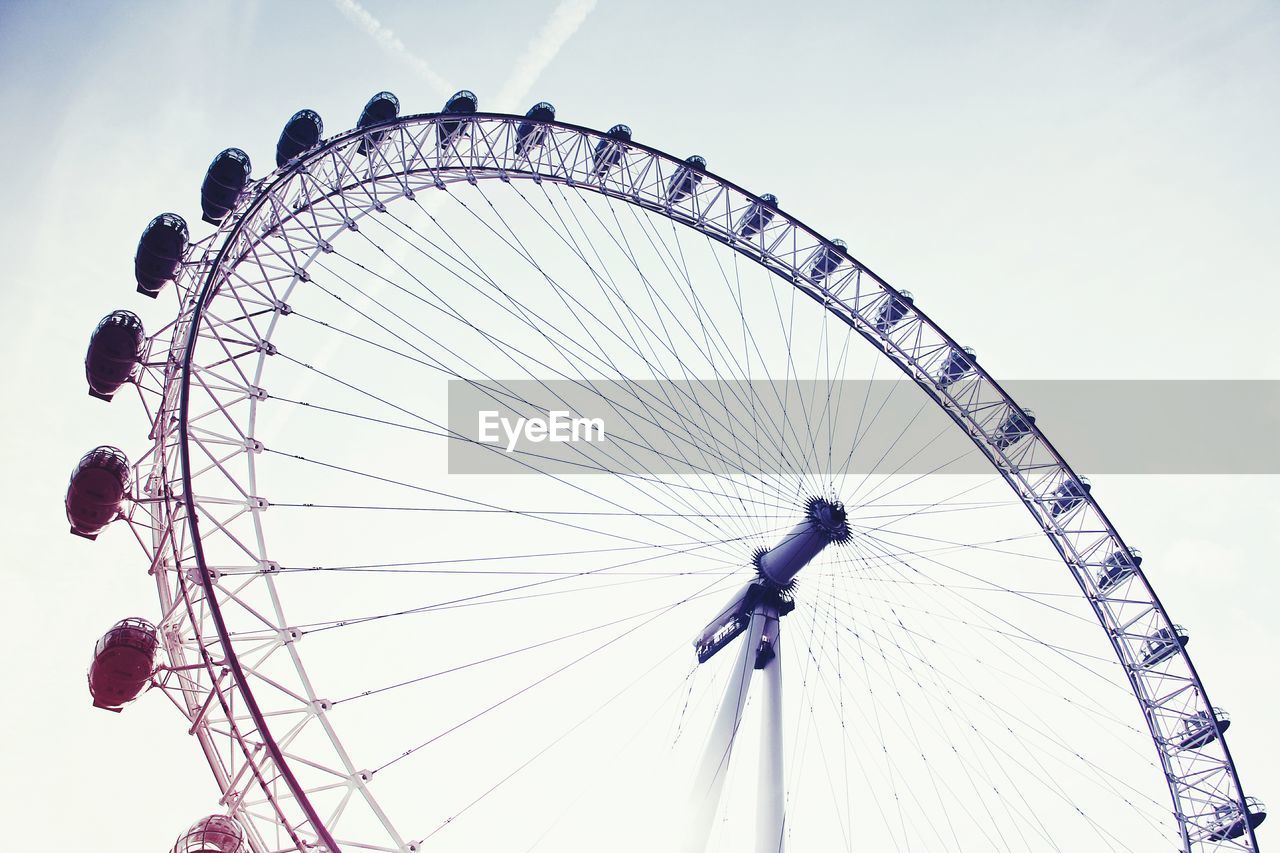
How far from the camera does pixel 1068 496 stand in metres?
24.1

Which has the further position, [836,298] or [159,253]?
[836,298]

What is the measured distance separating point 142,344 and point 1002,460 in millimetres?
23289

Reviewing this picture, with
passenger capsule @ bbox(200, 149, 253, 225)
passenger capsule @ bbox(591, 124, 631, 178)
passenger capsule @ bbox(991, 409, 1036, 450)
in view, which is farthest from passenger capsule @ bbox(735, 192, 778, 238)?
passenger capsule @ bbox(200, 149, 253, 225)

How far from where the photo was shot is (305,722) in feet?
39.7

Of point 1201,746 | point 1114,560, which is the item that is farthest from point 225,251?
point 1201,746

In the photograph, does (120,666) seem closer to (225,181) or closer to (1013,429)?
(225,181)

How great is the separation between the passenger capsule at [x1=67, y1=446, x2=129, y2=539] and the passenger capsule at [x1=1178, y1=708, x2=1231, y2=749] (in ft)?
92.3

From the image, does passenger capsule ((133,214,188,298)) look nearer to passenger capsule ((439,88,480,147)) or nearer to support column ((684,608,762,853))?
passenger capsule ((439,88,480,147))

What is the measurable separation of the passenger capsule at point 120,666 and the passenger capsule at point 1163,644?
2559 centimetres

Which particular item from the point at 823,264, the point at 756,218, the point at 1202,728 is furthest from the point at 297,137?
the point at 1202,728

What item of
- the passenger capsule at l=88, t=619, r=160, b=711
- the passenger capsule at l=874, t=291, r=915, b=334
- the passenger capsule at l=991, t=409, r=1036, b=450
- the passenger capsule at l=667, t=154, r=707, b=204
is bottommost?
the passenger capsule at l=88, t=619, r=160, b=711

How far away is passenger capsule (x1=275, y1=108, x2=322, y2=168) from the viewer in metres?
20.1

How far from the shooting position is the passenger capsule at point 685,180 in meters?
→ 23.6

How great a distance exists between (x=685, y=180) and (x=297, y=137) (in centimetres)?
1104
